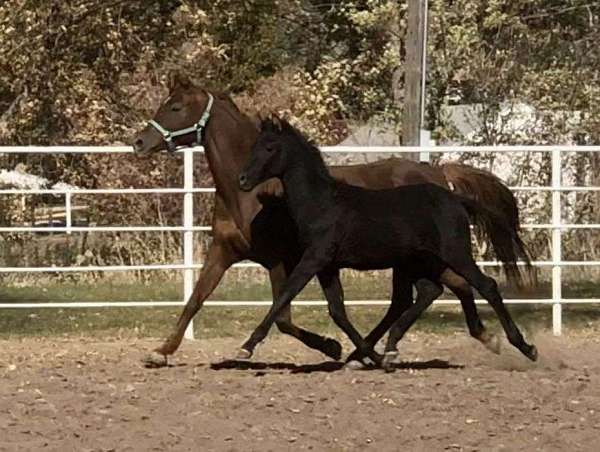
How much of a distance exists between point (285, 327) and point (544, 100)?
12.5m

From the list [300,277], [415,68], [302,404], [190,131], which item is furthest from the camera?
[415,68]

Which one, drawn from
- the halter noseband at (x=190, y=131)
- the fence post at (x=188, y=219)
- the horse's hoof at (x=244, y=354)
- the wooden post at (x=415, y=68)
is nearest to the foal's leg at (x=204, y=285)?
the halter noseband at (x=190, y=131)

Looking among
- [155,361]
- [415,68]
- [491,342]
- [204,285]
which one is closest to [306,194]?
[204,285]

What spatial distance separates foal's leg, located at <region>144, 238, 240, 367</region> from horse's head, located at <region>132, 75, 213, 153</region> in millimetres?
777

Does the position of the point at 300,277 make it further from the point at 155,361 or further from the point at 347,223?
the point at 155,361

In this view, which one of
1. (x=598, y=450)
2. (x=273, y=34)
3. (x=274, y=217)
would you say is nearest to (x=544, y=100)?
(x=273, y=34)

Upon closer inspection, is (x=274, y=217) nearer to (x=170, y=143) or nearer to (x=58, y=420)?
(x=170, y=143)

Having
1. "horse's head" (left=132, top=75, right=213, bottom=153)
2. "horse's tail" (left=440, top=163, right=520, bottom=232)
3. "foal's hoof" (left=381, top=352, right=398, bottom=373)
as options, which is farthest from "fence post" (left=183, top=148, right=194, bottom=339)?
"foal's hoof" (left=381, top=352, right=398, bottom=373)

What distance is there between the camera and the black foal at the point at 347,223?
29.8 feet

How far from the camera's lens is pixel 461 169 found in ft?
34.9

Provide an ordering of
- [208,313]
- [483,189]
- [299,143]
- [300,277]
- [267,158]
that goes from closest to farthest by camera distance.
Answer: [300,277] → [267,158] → [299,143] → [483,189] → [208,313]

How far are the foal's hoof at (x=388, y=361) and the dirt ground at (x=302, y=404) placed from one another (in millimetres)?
79

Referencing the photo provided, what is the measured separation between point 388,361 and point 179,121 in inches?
89.5

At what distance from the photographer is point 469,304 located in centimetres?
977
